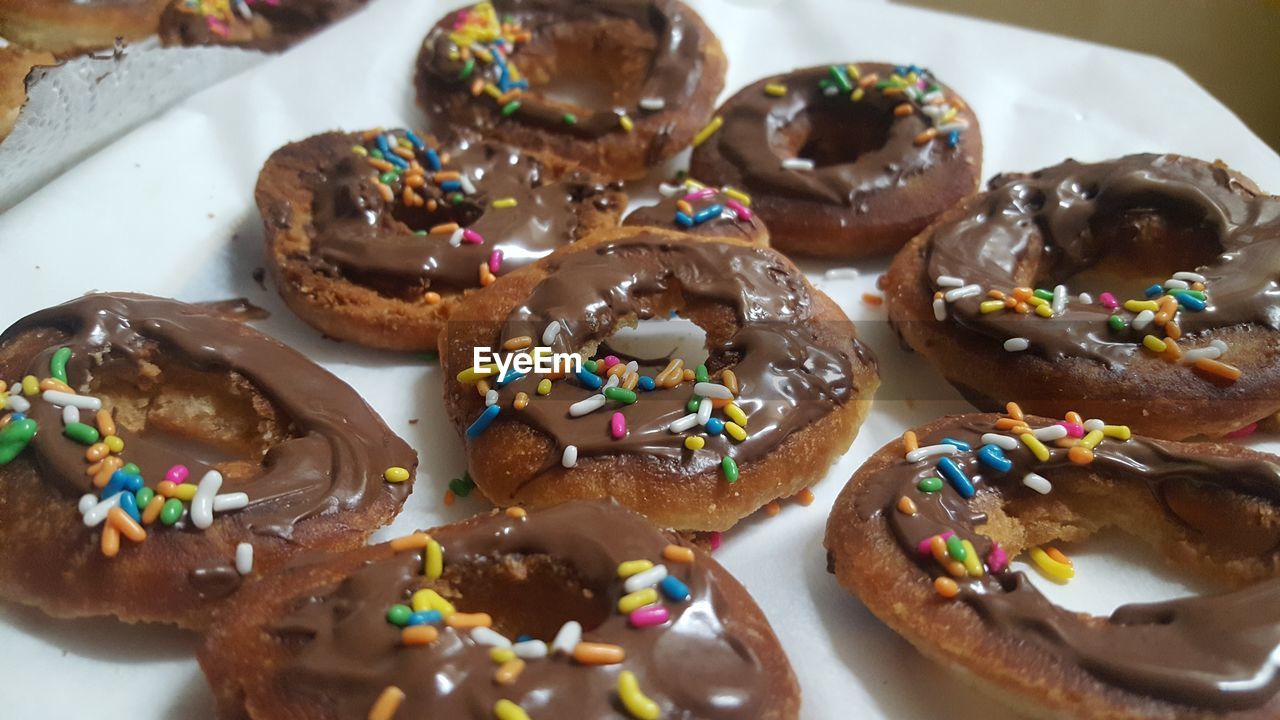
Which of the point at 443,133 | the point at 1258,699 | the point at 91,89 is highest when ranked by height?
the point at 91,89

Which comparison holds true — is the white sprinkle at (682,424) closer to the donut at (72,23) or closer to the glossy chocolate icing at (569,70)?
the glossy chocolate icing at (569,70)

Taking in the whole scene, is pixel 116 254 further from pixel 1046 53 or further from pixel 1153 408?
pixel 1046 53

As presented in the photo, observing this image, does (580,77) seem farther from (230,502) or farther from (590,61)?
(230,502)

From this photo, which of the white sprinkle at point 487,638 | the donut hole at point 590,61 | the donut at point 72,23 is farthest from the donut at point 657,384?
the donut at point 72,23

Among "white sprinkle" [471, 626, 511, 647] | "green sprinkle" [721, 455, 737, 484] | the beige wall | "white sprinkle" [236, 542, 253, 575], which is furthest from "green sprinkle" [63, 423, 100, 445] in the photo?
the beige wall

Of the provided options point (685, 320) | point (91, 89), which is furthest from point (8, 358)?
point (685, 320)

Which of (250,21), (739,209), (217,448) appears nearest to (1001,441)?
(739,209)

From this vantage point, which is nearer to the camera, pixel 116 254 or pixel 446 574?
pixel 446 574

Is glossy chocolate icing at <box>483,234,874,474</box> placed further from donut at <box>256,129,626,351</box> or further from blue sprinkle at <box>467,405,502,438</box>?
donut at <box>256,129,626,351</box>
